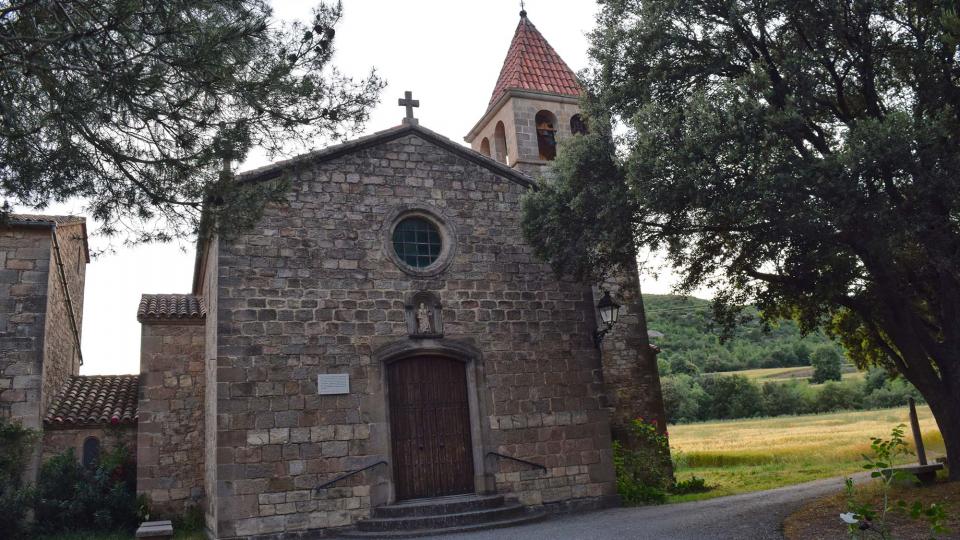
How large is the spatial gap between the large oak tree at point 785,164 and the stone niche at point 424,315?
2.10 meters

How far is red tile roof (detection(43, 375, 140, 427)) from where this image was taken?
13344 millimetres

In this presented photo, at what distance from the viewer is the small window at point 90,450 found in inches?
523

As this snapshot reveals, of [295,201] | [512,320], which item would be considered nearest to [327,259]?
[295,201]

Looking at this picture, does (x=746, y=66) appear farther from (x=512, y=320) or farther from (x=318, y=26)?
(x=318, y=26)

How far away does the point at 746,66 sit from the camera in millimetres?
10852

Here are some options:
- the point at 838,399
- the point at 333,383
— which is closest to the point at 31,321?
the point at 333,383

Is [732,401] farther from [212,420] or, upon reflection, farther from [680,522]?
[212,420]

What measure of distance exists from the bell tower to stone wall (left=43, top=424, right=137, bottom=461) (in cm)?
1008

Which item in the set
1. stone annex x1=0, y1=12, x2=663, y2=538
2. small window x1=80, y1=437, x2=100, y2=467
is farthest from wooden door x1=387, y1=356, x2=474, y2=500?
small window x1=80, y1=437, x2=100, y2=467

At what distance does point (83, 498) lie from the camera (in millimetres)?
12219

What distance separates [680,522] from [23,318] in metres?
12.4

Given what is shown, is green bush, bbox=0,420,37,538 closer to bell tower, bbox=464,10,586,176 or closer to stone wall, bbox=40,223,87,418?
stone wall, bbox=40,223,87,418

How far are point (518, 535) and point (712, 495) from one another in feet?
18.6

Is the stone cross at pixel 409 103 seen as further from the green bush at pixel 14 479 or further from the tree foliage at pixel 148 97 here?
the green bush at pixel 14 479
